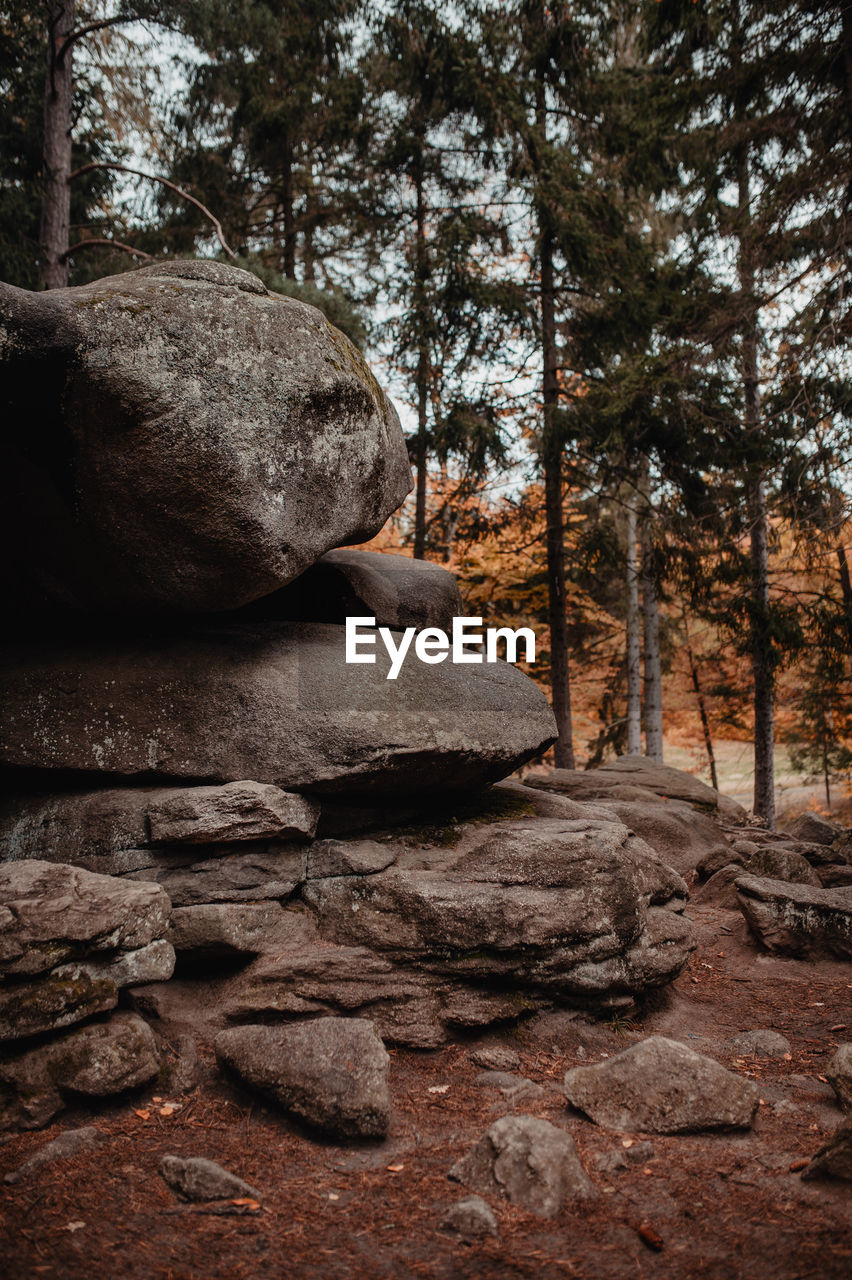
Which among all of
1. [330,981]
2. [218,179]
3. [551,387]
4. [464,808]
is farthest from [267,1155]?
[218,179]

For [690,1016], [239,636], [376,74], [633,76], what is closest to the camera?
[690,1016]

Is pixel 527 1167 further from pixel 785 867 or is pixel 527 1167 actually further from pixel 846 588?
pixel 846 588

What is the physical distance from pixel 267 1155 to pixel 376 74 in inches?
634

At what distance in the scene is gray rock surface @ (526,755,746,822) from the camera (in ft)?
36.1

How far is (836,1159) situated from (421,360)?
12693 mm

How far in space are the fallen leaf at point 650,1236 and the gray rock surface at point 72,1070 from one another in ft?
8.58

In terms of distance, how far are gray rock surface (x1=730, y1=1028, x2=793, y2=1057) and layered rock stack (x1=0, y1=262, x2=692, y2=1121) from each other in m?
0.67

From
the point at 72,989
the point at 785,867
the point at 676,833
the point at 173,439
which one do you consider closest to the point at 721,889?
the point at 785,867

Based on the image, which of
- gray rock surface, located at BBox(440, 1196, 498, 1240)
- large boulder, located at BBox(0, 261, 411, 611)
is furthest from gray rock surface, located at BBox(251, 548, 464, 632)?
→ gray rock surface, located at BBox(440, 1196, 498, 1240)

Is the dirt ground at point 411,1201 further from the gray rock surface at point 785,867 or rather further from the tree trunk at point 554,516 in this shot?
the tree trunk at point 554,516

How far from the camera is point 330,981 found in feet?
16.8

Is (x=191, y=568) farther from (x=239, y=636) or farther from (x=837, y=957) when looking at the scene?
(x=837, y=957)

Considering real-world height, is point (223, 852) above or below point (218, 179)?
below

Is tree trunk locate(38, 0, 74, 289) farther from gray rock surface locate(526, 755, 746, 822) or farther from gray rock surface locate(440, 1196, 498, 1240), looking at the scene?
gray rock surface locate(440, 1196, 498, 1240)
